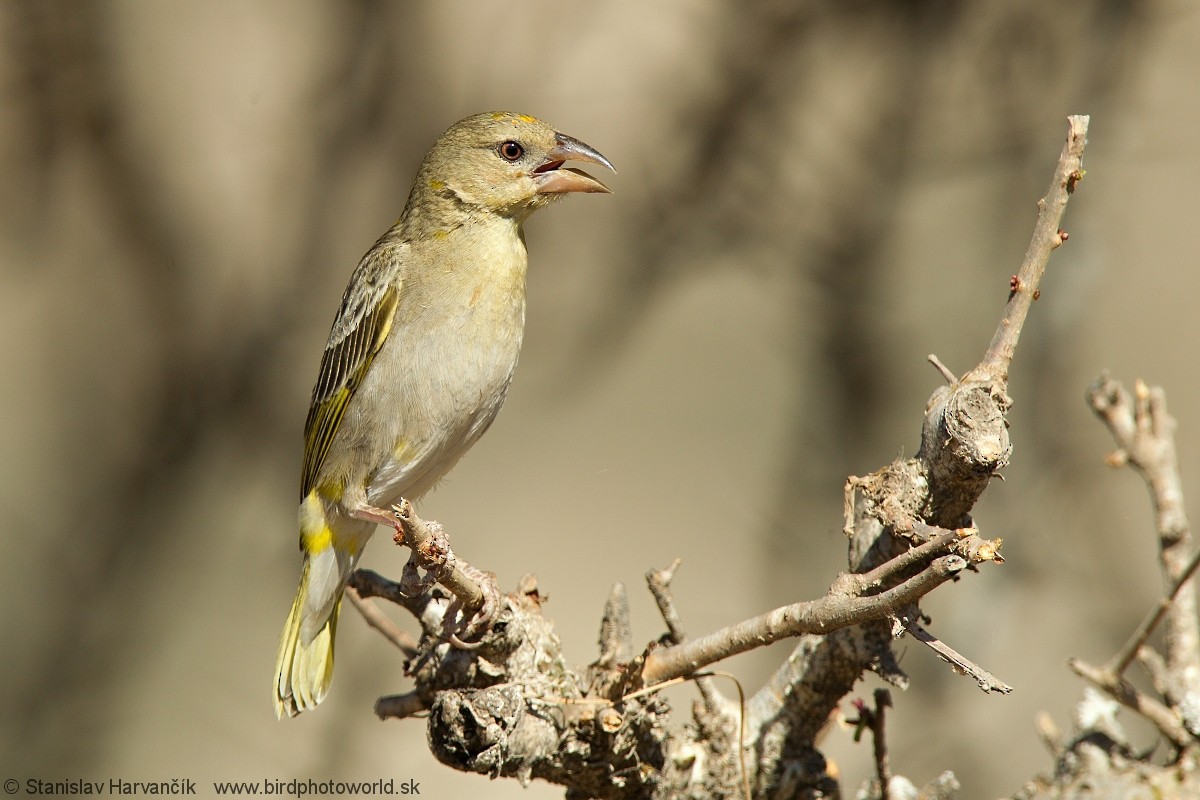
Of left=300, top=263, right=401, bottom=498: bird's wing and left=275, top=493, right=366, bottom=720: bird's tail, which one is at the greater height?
left=300, top=263, right=401, bottom=498: bird's wing

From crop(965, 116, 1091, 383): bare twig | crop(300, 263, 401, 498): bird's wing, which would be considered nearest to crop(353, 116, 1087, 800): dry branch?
crop(965, 116, 1091, 383): bare twig

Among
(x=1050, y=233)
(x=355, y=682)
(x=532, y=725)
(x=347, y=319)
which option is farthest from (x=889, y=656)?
(x=355, y=682)

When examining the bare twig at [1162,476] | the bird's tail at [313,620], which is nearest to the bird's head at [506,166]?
the bird's tail at [313,620]

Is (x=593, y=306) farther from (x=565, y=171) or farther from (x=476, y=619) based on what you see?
(x=476, y=619)

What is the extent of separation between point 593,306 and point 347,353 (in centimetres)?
206

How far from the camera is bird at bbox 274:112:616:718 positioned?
9.98 ft

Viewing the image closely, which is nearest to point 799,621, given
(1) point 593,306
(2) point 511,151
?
(2) point 511,151

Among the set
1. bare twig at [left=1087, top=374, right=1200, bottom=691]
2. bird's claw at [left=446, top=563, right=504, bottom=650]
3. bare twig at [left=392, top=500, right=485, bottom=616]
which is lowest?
bird's claw at [left=446, top=563, right=504, bottom=650]

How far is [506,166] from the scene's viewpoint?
326 centimetres

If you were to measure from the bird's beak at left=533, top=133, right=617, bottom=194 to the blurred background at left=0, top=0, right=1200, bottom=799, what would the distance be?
1.67m

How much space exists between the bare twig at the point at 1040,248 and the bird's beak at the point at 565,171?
1.38 metres

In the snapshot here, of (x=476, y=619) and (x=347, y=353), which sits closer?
(x=476, y=619)

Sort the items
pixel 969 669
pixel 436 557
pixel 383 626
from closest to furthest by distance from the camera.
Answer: pixel 969 669 → pixel 436 557 → pixel 383 626

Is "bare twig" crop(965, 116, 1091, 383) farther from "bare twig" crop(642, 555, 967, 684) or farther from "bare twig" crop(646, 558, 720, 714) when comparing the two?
"bare twig" crop(646, 558, 720, 714)
